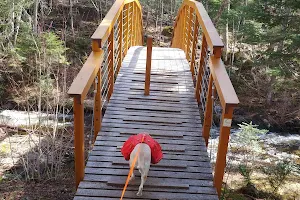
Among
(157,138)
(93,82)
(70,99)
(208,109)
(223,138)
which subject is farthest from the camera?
(70,99)

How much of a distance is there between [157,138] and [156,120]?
38 centimetres

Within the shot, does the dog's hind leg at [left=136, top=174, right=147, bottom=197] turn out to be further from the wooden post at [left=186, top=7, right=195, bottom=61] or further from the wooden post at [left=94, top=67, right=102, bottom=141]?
the wooden post at [left=186, top=7, right=195, bottom=61]

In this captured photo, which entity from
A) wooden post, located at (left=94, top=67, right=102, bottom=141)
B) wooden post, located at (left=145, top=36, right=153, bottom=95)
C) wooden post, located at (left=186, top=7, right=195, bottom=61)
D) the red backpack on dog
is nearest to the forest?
wooden post, located at (left=94, top=67, right=102, bottom=141)

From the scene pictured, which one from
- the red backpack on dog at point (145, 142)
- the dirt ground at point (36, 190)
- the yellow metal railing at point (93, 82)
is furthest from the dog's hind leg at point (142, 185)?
the dirt ground at point (36, 190)

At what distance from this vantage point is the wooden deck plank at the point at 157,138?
3359 mm

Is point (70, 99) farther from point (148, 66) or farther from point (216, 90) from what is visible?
point (216, 90)

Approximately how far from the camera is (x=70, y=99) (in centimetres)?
1223

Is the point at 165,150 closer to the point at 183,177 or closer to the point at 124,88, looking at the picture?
the point at 183,177

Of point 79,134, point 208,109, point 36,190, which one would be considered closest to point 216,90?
point 208,109

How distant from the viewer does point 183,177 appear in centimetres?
355

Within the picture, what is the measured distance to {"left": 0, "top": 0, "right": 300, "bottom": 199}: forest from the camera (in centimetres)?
585

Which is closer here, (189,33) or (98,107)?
(98,107)

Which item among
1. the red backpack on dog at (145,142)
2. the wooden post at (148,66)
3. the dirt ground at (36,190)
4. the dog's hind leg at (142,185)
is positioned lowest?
the dirt ground at (36,190)

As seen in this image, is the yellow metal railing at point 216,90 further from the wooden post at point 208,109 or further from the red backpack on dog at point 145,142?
the red backpack on dog at point 145,142
